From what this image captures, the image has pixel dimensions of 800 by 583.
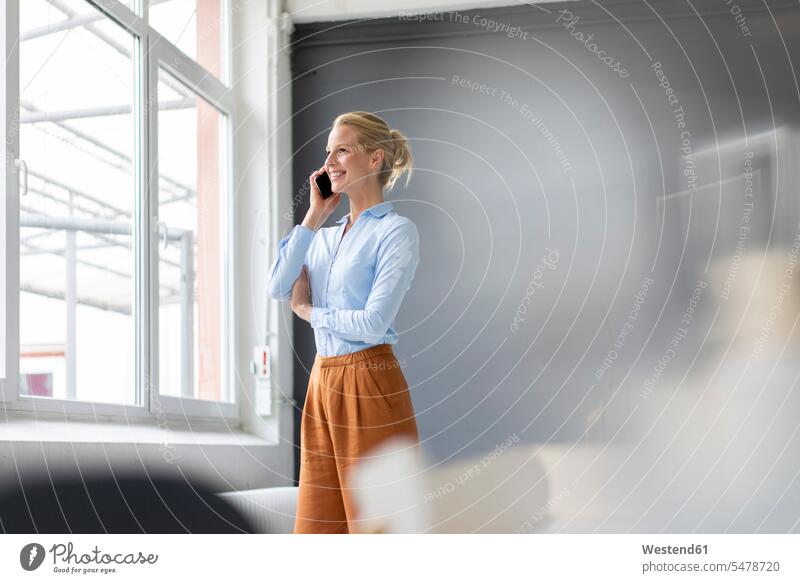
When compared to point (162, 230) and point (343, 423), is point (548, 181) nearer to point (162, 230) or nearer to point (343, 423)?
point (162, 230)

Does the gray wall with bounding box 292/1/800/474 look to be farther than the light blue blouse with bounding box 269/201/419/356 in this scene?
Yes

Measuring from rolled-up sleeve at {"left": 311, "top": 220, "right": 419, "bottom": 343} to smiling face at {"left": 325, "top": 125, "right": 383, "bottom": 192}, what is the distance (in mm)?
143

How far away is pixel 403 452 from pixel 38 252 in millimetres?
831

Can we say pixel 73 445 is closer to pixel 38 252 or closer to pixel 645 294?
pixel 38 252

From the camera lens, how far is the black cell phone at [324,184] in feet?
6.92

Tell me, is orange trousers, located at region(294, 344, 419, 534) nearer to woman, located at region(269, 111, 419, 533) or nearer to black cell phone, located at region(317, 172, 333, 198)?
woman, located at region(269, 111, 419, 533)

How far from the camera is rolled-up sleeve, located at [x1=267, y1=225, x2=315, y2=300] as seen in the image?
79.3 inches

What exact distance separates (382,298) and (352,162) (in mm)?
281

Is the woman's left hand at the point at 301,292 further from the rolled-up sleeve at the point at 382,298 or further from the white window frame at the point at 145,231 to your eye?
the white window frame at the point at 145,231

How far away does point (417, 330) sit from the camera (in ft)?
9.58

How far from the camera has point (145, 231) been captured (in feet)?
8.71

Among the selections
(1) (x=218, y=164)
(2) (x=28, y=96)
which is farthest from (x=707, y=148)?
(2) (x=28, y=96)

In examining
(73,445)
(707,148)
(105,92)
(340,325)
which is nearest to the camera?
(340,325)

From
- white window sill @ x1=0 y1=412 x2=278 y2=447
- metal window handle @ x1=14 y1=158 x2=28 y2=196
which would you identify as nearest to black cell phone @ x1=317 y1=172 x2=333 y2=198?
metal window handle @ x1=14 y1=158 x2=28 y2=196
